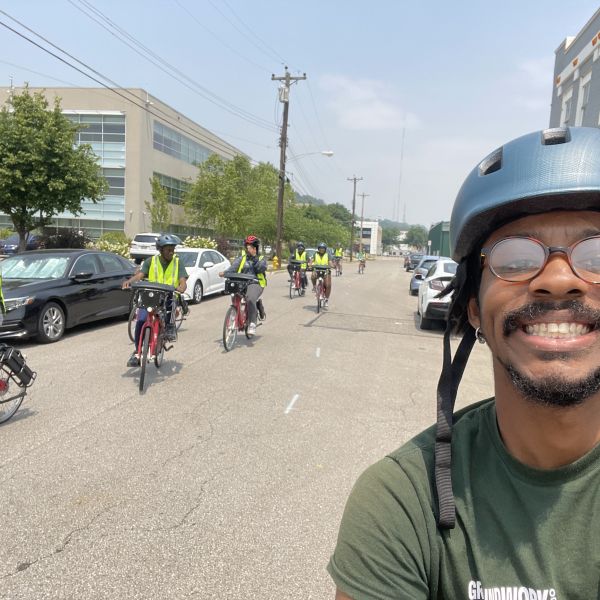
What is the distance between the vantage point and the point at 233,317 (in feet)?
28.9

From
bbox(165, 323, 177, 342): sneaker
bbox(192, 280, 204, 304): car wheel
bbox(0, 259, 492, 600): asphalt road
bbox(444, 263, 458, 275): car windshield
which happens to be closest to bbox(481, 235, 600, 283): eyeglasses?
bbox(0, 259, 492, 600): asphalt road

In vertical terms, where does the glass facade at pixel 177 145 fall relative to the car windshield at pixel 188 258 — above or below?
above

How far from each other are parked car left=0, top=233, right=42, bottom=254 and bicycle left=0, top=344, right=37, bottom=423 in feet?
75.5

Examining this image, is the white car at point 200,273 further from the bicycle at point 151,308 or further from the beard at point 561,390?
the beard at point 561,390

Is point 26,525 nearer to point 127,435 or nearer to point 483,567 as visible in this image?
point 127,435

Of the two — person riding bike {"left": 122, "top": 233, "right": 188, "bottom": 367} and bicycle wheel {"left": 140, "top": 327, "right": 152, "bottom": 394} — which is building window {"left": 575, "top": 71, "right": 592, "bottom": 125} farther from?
bicycle wheel {"left": 140, "top": 327, "right": 152, "bottom": 394}

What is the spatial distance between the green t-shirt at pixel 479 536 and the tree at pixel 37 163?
68.6 feet

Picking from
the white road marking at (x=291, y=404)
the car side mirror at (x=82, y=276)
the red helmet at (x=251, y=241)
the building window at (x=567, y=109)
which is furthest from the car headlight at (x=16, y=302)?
the building window at (x=567, y=109)

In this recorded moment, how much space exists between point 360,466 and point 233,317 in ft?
16.7

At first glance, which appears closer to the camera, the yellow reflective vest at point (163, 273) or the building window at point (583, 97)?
the yellow reflective vest at point (163, 273)

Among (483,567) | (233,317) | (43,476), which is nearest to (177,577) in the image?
(43,476)

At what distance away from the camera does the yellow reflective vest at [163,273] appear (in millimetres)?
7266

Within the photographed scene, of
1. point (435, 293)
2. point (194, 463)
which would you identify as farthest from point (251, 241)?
point (194, 463)

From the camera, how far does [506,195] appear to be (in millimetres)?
1389
